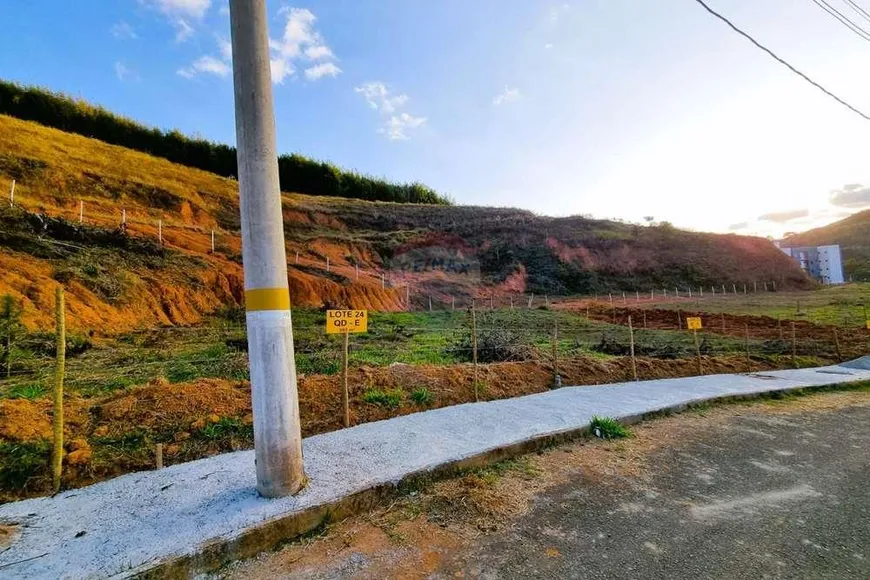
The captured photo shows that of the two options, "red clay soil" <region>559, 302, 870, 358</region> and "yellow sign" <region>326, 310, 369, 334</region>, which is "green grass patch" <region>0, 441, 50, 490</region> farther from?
"red clay soil" <region>559, 302, 870, 358</region>

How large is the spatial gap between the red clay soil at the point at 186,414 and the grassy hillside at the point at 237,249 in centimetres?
693

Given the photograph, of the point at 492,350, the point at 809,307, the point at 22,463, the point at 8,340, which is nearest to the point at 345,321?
the point at 22,463

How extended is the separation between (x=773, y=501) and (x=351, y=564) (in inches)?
137

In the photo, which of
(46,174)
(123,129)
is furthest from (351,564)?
(123,129)

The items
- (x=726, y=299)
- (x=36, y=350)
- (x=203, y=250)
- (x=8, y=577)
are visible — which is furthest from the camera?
(x=726, y=299)

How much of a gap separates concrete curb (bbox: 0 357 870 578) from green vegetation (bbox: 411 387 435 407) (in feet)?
1.28

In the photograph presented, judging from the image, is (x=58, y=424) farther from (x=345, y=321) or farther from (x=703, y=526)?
(x=703, y=526)

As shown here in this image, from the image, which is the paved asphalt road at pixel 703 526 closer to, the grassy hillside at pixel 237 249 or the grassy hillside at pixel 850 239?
the grassy hillside at pixel 237 249

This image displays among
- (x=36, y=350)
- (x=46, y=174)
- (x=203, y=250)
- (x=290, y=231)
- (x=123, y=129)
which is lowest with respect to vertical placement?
(x=36, y=350)

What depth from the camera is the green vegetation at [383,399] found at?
19.3ft

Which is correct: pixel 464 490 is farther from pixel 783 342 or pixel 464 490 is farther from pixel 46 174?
pixel 46 174

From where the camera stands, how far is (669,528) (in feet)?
10.1

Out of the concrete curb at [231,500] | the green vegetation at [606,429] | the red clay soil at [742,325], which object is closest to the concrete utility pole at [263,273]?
the concrete curb at [231,500]

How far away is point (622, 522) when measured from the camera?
3.18 m
